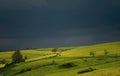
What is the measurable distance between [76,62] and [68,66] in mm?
9082

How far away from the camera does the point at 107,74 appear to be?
119 m

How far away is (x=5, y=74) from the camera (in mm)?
191125

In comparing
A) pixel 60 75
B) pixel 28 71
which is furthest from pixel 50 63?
pixel 60 75

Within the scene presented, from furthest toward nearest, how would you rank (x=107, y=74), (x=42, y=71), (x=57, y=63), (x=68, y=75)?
1. (x=57, y=63)
2. (x=42, y=71)
3. (x=68, y=75)
4. (x=107, y=74)

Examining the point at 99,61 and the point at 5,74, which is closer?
the point at 99,61

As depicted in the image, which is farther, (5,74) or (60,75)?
(5,74)

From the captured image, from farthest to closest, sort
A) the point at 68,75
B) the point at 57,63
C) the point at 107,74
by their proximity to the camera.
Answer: the point at 57,63, the point at 68,75, the point at 107,74

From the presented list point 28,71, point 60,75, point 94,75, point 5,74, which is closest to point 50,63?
point 28,71

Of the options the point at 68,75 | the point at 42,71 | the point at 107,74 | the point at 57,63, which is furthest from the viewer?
the point at 57,63

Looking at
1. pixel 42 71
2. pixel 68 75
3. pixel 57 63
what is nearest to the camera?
pixel 68 75

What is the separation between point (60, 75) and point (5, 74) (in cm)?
5840

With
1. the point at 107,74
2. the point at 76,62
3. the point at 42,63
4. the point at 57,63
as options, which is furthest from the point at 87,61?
the point at 107,74

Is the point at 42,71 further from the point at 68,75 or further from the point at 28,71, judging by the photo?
the point at 68,75

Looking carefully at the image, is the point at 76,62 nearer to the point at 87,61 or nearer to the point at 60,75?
the point at 87,61
